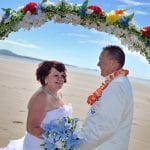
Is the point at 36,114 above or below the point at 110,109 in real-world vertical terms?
below

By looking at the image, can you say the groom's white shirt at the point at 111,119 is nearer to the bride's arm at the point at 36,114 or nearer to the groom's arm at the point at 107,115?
the groom's arm at the point at 107,115

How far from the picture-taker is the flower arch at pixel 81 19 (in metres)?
8.22

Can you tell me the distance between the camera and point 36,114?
7332 millimetres

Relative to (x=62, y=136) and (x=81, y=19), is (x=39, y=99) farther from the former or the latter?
(x=81, y=19)

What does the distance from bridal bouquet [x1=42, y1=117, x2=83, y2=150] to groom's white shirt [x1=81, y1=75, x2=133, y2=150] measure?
10 centimetres

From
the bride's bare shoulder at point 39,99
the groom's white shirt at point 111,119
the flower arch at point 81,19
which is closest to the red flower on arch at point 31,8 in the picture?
the flower arch at point 81,19

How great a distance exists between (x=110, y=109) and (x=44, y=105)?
1.46 m

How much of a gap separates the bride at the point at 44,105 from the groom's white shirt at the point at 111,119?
1.05 meters

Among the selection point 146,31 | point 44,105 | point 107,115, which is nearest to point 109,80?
point 107,115

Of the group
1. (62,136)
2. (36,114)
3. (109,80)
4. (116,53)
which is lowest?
(62,136)

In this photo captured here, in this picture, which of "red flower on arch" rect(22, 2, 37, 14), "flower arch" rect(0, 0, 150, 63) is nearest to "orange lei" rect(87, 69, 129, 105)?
"flower arch" rect(0, 0, 150, 63)

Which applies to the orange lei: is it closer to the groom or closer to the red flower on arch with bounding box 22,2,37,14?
the groom

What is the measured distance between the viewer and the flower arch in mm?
8219

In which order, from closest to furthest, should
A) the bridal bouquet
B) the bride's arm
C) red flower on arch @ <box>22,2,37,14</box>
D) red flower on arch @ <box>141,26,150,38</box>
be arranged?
the bridal bouquet, the bride's arm, red flower on arch @ <box>141,26,150,38</box>, red flower on arch @ <box>22,2,37,14</box>
